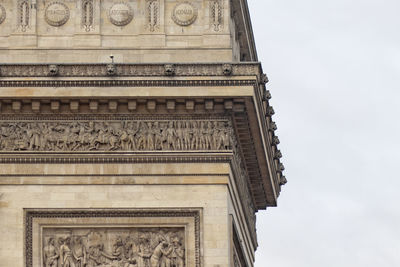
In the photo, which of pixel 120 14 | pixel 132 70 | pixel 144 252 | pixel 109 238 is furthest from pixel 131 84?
pixel 144 252

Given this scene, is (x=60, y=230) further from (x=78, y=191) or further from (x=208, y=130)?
(x=208, y=130)

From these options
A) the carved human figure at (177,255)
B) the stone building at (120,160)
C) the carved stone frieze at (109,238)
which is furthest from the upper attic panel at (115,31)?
the carved human figure at (177,255)

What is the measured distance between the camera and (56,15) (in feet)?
182

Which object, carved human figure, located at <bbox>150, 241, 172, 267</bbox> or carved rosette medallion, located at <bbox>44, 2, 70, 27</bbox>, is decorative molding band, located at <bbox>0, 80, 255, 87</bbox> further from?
carved human figure, located at <bbox>150, 241, 172, 267</bbox>

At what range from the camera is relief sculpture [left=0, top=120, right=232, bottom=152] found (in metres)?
53.9

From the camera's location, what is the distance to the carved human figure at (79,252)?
5350 centimetres

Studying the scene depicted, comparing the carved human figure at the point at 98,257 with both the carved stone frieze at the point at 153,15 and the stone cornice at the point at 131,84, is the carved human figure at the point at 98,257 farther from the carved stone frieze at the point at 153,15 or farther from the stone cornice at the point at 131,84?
the carved stone frieze at the point at 153,15

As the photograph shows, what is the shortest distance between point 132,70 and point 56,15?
10.3ft

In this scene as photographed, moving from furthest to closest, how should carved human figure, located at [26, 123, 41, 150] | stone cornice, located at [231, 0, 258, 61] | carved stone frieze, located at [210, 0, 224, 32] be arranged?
stone cornice, located at [231, 0, 258, 61] → carved stone frieze, located at [210, 0, 224, 32] → carved human figure, located at [26, 123, 41, 150]

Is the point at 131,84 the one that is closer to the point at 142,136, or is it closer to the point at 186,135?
the point at 142,136

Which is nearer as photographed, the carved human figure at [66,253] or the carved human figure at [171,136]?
the carved human figure at [66,253]

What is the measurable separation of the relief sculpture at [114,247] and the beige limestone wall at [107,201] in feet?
2.27

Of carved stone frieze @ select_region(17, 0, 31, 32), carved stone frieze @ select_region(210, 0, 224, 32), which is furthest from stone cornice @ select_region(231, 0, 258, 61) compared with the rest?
carved stone frieze @ select_region(17, 0, 31, 32)

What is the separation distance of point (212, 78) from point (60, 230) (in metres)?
5.86
